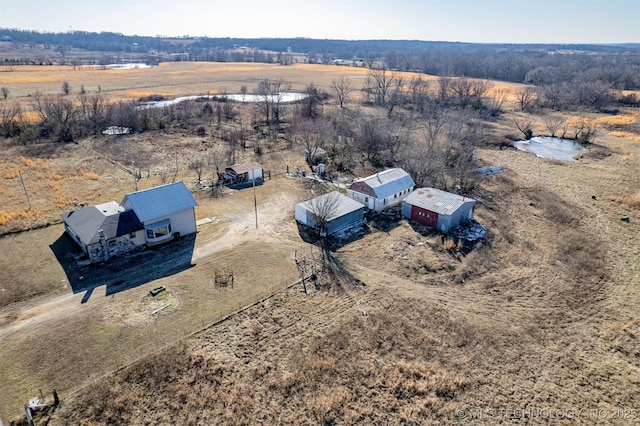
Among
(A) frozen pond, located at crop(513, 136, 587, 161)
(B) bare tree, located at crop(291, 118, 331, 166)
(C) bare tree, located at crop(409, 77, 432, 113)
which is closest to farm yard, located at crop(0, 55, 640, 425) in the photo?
(B) bare tree, located at crop(291, 118, 331, 166)

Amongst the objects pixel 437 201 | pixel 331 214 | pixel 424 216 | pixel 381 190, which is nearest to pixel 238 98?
pixel 381 190

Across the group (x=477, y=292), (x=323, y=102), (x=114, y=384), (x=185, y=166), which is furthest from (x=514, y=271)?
(x=323, y=102)

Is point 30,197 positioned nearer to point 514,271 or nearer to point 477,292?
point 477,292

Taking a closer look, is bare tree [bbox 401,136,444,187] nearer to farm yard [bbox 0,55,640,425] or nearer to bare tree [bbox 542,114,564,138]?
farm yard [bbox 0,55,640,425]

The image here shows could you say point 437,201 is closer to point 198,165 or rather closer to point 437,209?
point 437,209

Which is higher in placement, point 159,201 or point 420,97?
point 420,97

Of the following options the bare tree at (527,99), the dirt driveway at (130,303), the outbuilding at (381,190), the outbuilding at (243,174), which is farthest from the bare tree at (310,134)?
the bare tree at (527,99)

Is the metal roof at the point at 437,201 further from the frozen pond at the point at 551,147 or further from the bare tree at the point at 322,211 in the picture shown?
the frozen pond at the point at 551,147
